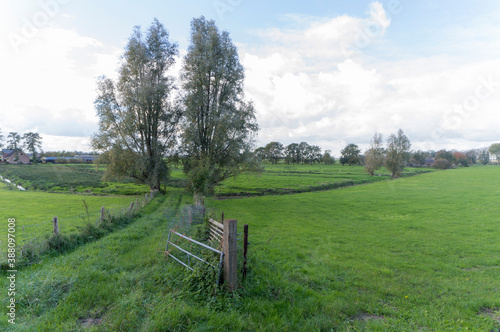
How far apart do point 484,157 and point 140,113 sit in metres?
232

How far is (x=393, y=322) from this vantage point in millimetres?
5984

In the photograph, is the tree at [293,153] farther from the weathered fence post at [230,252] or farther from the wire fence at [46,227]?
the weathered fence post at [230,252]

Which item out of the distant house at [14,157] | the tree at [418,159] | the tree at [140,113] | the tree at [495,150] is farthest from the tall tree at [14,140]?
the tree at [495,150]

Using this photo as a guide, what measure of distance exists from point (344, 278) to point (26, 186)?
177ft

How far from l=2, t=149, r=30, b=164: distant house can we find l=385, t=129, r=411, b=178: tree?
14319 centimetres

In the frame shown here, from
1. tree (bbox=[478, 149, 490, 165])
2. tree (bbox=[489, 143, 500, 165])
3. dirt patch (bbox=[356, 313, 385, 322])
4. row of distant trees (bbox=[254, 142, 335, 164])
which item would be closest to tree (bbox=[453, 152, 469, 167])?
tree (bbox=[489, 143, 500, 165])

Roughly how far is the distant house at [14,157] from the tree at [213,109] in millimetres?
111910

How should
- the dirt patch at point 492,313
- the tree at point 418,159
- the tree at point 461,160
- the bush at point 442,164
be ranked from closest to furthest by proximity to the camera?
the dirt patch at point 492,313 → the bush at point 442,164 → the tree at point 418,159 → the tree at point 461,160

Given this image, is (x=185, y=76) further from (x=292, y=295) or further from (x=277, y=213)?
(x=292, y=295)

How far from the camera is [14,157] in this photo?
338 ft

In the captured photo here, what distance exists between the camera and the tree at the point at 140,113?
31672mm

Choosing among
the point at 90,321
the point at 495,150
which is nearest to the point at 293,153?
the point at 495,150

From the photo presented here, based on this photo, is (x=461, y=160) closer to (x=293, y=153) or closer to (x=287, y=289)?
(x=293, y=153)

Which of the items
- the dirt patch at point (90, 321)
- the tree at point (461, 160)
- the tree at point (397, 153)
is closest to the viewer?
the dirt patch at point (90, 321)
